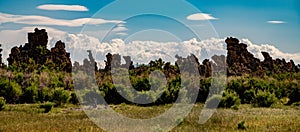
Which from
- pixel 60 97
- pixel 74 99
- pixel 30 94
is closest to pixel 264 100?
pixel 74 99

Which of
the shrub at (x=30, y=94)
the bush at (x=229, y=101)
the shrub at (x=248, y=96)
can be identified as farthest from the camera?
the shrub at (x=248, y=96)

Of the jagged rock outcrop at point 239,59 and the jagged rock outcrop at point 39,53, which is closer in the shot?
the jagged rock outcrop at point 39,53

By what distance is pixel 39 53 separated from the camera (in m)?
48.3

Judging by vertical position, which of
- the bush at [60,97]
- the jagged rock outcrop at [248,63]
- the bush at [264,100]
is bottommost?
the bush at [264,100]

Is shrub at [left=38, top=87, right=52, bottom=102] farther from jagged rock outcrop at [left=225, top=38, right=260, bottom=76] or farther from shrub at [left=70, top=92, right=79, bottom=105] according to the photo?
jagged rock outcrop at [left=225, top=38, right=260, bottom=76]

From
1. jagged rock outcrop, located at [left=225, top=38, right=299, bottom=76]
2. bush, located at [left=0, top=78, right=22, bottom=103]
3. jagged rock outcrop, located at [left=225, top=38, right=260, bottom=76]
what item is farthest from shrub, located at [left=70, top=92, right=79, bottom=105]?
jagged rock outcrop, located at [left=225, top=38, right=260, bottom=76]

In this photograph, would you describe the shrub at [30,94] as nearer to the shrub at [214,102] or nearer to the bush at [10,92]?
the bush at [10,92]

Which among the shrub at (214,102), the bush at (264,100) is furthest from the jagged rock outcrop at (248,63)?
the shrub at (214,102)

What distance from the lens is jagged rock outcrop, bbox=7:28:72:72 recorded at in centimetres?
4709

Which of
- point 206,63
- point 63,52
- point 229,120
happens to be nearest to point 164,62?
point 206,63

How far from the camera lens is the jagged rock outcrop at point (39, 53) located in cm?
4709

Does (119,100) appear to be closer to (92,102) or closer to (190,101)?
(92,102)

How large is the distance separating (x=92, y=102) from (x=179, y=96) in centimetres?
561

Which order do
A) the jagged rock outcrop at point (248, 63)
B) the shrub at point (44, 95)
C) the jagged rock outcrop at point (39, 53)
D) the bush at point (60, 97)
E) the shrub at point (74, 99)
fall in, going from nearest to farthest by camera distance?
the bush at point (60, 97) → the shrub at point (74, 99) → the shrub at point (44, 95) → the jagged rock outcrop at point (39, 53) → the jagged rock outcrop at point (248, 63)
